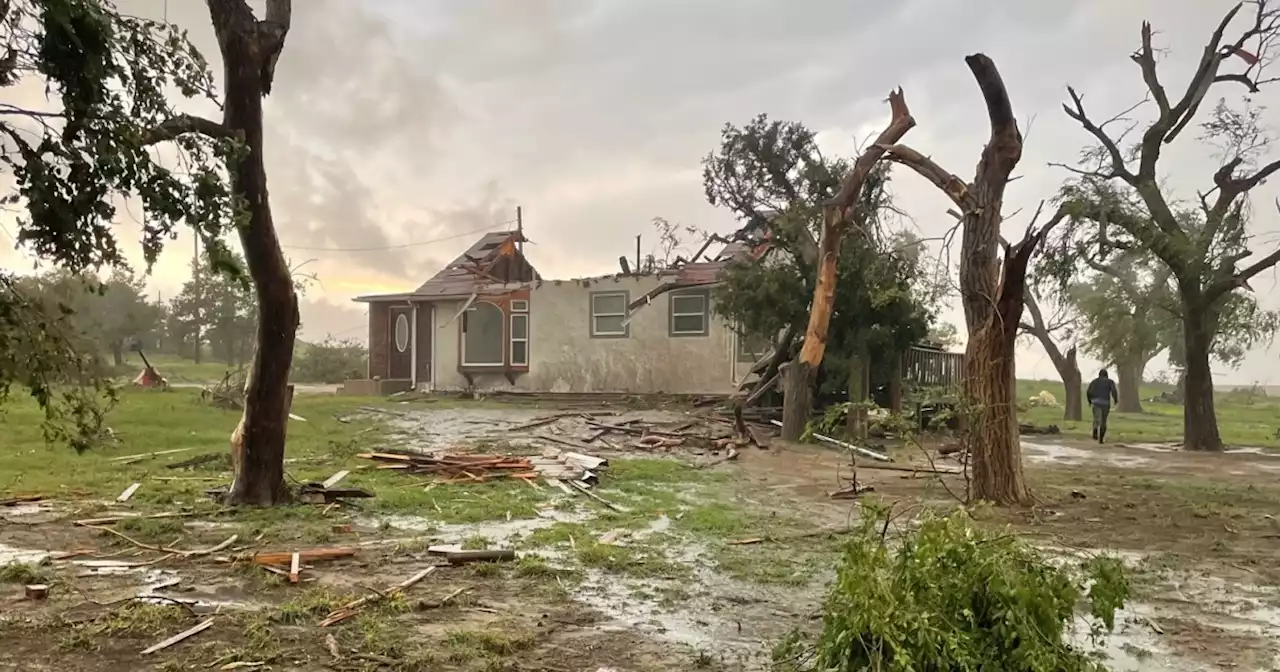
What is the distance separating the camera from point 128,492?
1059cm

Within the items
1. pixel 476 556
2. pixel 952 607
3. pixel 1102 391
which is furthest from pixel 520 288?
pixel 952 607

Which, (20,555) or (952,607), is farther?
(20,555)

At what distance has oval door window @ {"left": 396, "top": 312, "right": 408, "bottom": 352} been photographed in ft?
104

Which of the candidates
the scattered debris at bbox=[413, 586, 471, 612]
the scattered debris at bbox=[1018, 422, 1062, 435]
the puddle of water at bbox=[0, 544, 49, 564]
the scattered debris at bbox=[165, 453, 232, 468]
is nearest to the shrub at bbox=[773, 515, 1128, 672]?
the scattered debris at bbox=[413, 586, 471, 612]

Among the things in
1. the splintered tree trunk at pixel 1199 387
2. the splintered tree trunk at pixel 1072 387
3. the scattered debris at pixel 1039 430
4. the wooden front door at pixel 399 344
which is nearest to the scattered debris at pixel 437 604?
the splintered tree trunk at pixel 1199 387

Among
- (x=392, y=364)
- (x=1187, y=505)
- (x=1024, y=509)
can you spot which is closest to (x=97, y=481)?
(x=1024, y=509)

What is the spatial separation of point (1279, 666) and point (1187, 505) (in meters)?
6.54

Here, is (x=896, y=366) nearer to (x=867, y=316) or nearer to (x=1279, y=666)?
(x=867, y=316)

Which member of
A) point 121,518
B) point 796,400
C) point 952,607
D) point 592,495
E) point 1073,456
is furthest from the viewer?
point 796,400

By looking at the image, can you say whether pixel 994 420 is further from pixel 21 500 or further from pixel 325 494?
pixel 21 500

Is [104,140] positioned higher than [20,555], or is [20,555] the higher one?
[104,140]

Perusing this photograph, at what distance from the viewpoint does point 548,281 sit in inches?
1072

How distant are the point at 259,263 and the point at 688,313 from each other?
659 inches

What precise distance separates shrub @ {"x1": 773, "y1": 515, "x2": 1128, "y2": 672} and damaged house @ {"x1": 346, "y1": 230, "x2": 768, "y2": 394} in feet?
58.2
